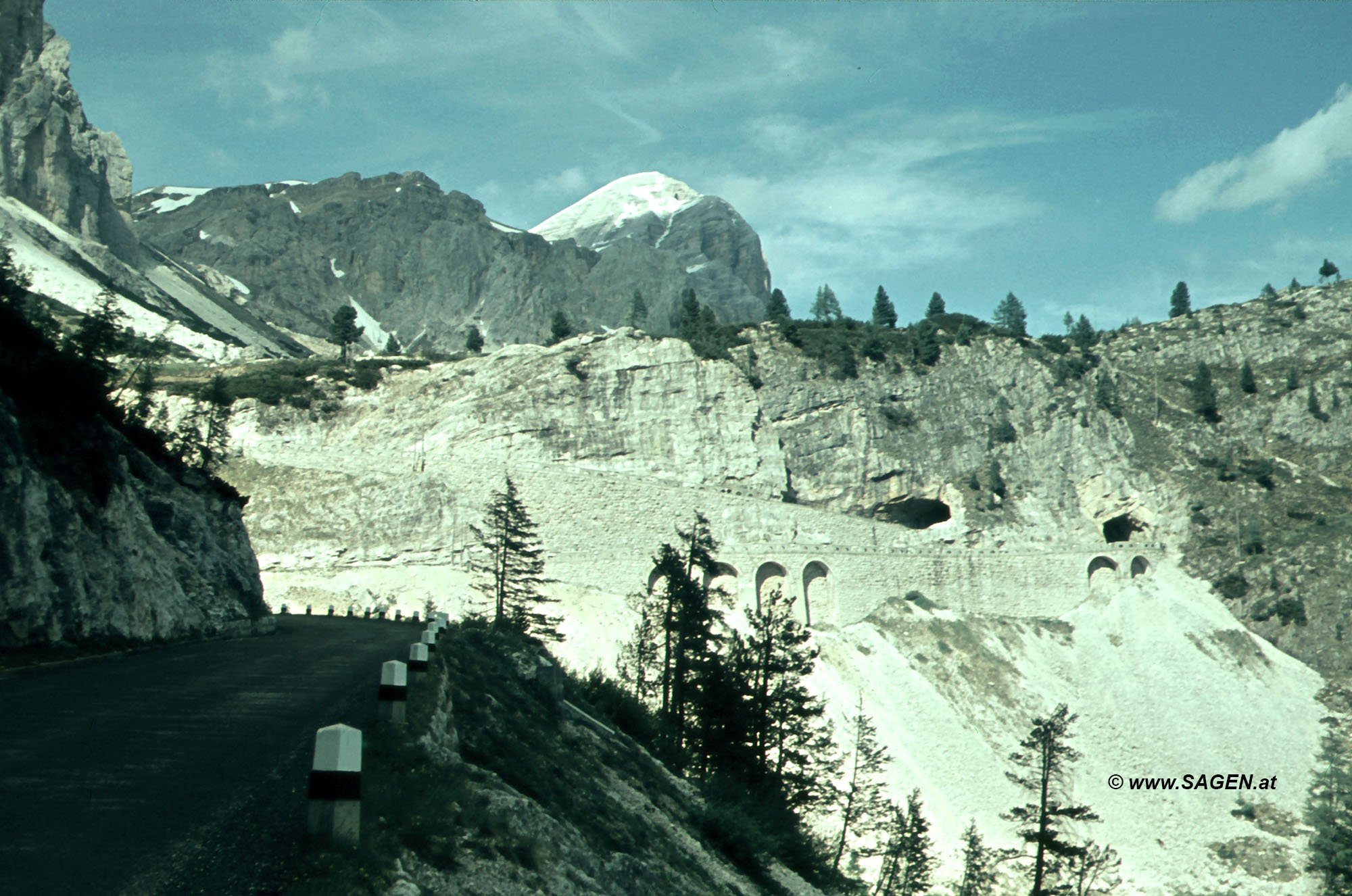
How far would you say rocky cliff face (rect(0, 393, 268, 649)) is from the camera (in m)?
14.5

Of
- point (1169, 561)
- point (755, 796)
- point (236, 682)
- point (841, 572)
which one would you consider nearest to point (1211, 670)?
point (1169, 561)

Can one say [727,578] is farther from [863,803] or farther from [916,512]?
[916,512]

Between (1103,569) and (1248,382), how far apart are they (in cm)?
3459

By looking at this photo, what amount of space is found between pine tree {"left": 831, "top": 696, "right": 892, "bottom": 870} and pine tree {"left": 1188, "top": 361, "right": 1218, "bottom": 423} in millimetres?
56565

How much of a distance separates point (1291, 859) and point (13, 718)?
54.5m

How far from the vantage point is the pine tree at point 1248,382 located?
9331 cm

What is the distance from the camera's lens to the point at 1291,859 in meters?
48.2

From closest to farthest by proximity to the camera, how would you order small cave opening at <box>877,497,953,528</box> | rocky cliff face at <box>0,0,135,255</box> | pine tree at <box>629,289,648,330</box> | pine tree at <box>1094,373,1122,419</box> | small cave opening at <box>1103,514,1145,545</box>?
small cave opening at <box>877,497,953,528</box>, small cave opening at <box>1103,514,1145,545</box>, pine tree at <box>1094,373,1122,419</box>, pine tree at <box>629,289,648,330</box>, rocky cliff face at <box>0,0,135,255</box>

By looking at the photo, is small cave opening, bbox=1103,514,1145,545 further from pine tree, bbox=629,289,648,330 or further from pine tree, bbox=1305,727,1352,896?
pine tree, bbox=629,289,648,330

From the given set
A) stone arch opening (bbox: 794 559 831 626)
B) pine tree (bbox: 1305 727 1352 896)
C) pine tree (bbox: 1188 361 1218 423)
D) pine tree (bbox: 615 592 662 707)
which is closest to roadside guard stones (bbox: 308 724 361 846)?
pine tree (bbox: 615 592 662 707)

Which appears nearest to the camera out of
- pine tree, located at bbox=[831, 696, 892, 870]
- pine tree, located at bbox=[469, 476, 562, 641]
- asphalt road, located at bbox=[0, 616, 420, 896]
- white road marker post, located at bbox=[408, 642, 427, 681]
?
asphalt road, located at bbox=[0, 616, 420, 896]

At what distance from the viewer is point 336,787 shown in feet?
17.5

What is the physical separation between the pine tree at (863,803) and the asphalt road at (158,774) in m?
22.7

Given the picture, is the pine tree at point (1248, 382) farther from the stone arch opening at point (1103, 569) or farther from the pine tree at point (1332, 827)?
the pine tree at point (1332, 827)
